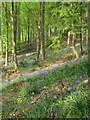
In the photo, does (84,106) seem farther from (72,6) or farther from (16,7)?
(16,7)

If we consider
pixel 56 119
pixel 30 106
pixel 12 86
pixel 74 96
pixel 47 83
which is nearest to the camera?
pixel 56 119

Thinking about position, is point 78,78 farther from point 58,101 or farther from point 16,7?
point 16,7

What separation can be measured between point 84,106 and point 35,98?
2.81m

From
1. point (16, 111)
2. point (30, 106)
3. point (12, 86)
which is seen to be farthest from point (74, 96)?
point (12, 86)

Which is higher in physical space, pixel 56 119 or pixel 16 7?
pixel 16 7

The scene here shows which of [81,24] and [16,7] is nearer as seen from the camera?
[81,24]

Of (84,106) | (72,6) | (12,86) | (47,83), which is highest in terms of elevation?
(72,6)

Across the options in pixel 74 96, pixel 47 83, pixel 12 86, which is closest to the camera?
pixel 74 96

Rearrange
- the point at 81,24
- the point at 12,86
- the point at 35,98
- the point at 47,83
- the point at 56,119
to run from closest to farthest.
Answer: the point at 56,119
the point at 35,98
the point at 47,83
the point at 12,86
the point at 81,24

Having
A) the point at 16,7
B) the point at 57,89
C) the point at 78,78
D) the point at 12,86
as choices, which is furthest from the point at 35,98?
the point at 16,7

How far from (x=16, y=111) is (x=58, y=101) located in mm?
1717

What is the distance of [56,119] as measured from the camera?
6586 mm

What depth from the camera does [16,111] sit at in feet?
27.2

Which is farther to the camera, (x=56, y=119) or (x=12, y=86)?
(x=12, y=86)
